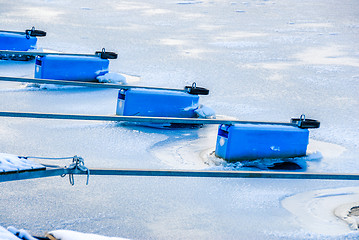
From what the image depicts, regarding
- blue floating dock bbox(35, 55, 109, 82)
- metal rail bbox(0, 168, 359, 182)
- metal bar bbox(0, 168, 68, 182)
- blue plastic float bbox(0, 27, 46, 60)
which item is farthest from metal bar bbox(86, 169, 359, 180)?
blue plastic float bbox(0, 27, 46, 60)

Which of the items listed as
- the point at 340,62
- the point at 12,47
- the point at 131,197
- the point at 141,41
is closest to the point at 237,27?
the point at 141,41

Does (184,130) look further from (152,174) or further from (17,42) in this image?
(17,42)

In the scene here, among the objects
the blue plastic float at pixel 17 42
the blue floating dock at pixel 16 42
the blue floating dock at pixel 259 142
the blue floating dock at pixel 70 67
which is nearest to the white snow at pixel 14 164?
the blue floating dock at pixel 259 142

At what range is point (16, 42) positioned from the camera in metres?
8.01

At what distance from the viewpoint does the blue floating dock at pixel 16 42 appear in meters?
7.95

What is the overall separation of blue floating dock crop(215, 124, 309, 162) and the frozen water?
0.41 ft

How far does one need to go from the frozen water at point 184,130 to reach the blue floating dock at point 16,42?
512 mm

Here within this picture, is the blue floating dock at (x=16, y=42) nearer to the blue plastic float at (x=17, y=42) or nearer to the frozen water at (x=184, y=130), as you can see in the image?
the blue plastic float at (x=17, y=42)

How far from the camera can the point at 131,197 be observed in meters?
3.47

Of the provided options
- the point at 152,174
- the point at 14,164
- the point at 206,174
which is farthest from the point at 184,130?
the point at 14,164

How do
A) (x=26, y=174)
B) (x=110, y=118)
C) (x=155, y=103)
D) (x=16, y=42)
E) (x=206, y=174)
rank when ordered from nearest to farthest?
(x=26, y=174)
(x=206, y=174)
(x=110, y=118)
(x=155, y=103)
(x=16, y=42)

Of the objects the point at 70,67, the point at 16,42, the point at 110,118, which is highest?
the point at 16,42

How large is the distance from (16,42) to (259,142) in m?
4.89

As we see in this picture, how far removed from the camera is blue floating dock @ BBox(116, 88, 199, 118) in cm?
515
